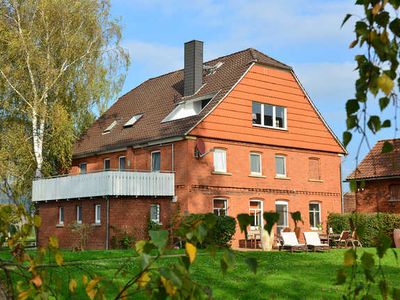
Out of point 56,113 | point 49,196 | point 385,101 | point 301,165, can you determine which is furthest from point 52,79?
point 385,101

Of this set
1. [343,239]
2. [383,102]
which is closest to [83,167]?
[343,239]

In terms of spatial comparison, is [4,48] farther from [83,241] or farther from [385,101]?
[385,101]

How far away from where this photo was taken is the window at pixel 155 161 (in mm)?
34312

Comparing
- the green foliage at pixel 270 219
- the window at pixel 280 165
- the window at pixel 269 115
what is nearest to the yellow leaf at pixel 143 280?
the green foliage at pixel 270 219

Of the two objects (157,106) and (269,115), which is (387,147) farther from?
(157,106)

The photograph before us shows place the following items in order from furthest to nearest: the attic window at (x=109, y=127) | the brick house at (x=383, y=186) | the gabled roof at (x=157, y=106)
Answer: the attic window at (x=109, y=127)
the brick house at (x=383, y=186)
the gabled roof at (x=157, y=106)

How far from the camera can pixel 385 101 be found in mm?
2389

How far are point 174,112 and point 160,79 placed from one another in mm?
7362

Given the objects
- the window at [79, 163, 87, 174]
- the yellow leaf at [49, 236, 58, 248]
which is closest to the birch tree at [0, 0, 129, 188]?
the window at [79, 163, 87, 174]

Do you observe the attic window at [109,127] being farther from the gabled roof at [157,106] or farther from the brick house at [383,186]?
the brick house at [383,186]

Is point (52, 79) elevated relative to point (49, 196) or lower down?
elevated

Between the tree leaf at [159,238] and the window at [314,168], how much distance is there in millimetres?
36407

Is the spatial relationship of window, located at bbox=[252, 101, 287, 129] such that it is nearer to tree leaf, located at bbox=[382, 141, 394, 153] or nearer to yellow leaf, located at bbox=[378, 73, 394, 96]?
tree leaf, located at bbox=[382, 141, 394, 153]

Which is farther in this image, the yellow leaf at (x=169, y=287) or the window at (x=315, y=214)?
the window at (x=315, y=214)
